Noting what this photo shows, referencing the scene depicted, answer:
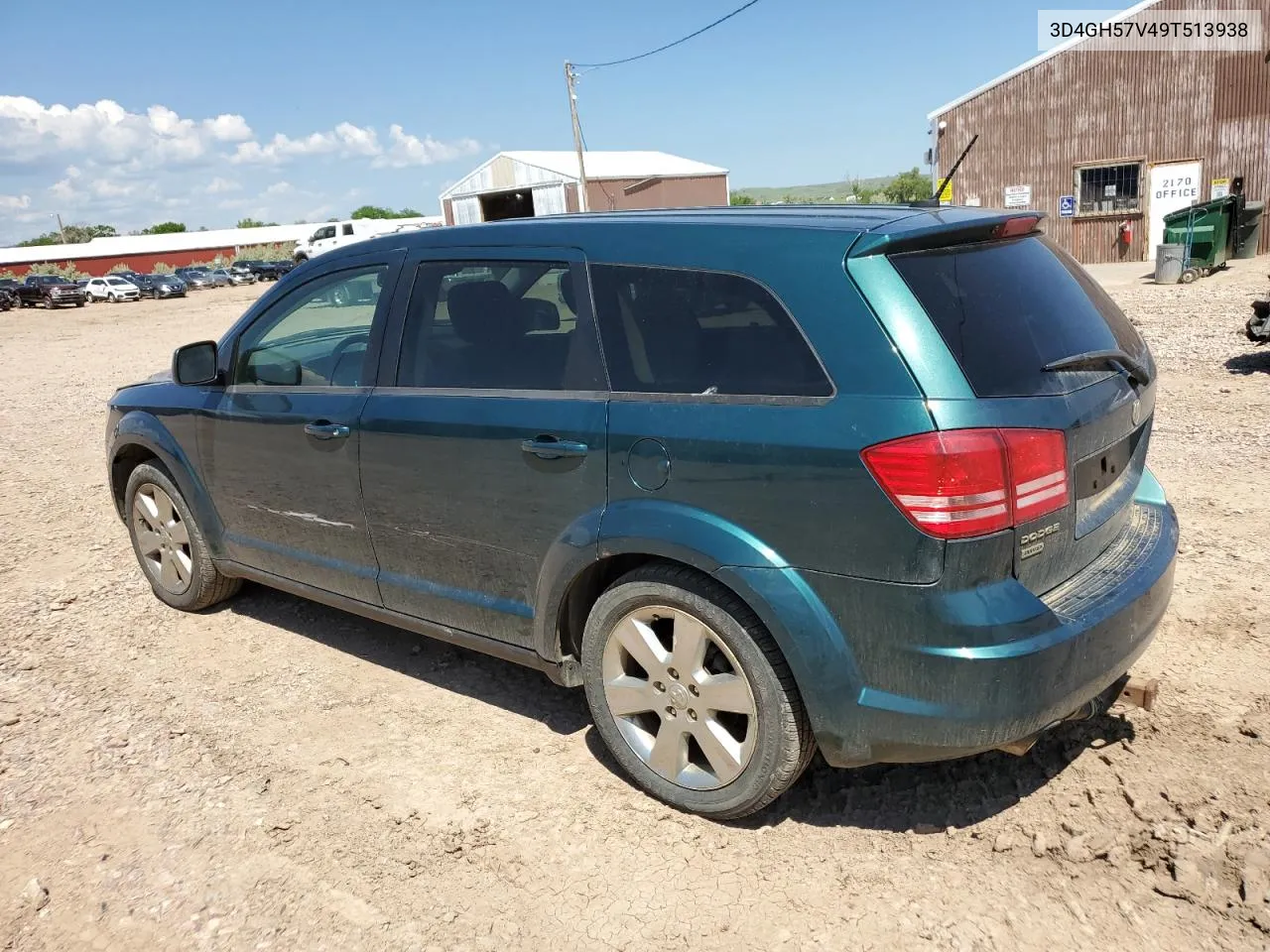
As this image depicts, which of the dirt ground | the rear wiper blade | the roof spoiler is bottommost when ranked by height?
the dirt ground

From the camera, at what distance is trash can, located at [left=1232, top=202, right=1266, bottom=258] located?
20.3 metres

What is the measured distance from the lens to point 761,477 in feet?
8.39

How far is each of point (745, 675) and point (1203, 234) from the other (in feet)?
67.4

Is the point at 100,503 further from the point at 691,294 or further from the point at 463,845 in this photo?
the point at 691,294

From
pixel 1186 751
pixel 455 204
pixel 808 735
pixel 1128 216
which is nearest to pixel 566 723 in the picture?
pixel 808 735

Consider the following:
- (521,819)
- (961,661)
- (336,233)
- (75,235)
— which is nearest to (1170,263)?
(961,661)

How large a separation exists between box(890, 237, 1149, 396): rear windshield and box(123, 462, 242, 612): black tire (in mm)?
3640

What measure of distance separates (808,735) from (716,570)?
56 centimetres

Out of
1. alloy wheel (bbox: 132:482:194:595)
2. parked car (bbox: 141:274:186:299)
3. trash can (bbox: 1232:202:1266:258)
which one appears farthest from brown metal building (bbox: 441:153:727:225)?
alloy wheel (bbox: 132:482:194:595)

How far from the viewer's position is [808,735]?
2711 mm

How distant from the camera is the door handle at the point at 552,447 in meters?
2.94

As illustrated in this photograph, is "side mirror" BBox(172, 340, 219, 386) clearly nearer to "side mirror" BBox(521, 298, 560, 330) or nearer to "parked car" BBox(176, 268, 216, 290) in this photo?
"side mirror" BBox(521, 298, 560, 330)

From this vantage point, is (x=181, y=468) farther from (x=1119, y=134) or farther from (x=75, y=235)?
(x=75, y=235)

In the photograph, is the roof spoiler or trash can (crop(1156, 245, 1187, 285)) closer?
the roof spoiler
